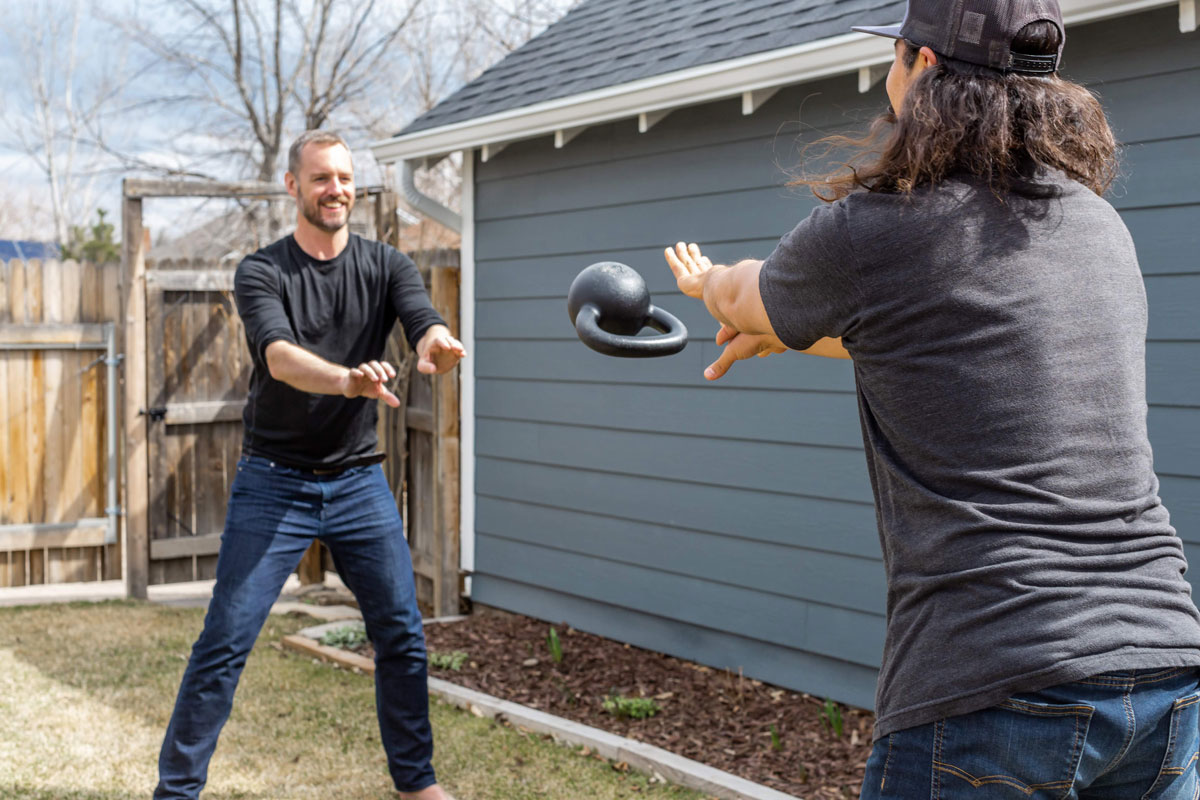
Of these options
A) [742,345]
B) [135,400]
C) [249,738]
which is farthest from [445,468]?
[742,345]

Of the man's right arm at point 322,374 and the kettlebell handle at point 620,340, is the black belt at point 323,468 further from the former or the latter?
the kettlebell handle at point 620,340

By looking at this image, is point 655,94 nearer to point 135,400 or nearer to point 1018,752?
point 135,400

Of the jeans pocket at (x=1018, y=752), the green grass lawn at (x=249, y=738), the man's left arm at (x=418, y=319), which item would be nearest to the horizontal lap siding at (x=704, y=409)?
the green grass lawn at (x=249, y=738)

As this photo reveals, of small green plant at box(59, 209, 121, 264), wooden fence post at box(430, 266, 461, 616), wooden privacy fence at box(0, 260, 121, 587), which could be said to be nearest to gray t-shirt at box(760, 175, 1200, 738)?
wooden fence post at box(430, 266, 461, 616)

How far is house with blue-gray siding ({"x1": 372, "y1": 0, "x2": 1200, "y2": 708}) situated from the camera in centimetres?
387

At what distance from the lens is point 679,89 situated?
5.08m

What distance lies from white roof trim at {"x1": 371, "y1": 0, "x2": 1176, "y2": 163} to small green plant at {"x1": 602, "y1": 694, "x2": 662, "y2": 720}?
104 inches

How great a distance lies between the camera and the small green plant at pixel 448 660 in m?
5.51

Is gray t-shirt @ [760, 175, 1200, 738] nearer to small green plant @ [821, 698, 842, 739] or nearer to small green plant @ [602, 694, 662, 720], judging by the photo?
small green plant @ [821, 698, 842, 739]

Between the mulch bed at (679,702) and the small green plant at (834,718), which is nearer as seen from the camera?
the mulch bed at (679,702)

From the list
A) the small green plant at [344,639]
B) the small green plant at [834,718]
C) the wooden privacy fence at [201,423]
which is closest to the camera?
the small green plant at [834,718]

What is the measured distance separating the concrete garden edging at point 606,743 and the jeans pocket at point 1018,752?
2350 mm

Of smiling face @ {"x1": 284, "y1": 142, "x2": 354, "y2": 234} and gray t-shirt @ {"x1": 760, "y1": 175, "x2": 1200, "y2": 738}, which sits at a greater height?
smiling face @ {"x1": 284, "y1": 142, "x2": 354, "y2": 234}

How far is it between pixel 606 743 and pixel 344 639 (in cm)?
212
